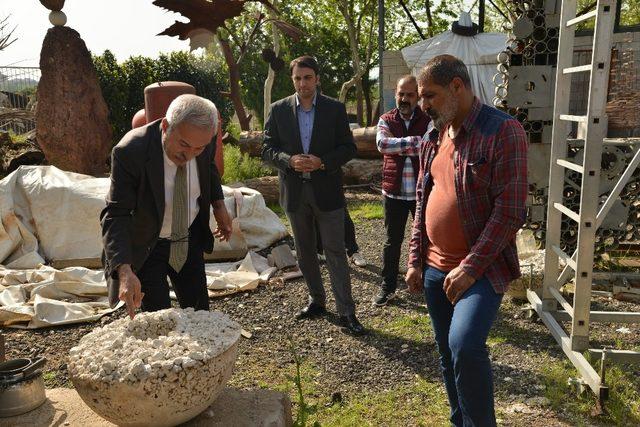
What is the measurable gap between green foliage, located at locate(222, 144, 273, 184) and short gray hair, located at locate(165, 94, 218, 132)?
7.63m

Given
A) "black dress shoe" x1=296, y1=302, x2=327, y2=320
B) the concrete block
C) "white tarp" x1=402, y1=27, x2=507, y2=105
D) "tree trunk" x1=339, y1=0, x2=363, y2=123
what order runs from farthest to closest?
"tree trunk" x1=339, y1=0, x2=363, y2=123, "white tarp" x1=402, y1=27, x2=507, y2=105, "black dress shoe" x1=296, y1=302, x2=327, y2=320, the concrete block

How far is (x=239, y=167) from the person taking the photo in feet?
35.8

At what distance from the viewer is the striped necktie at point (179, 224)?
10.1 ft

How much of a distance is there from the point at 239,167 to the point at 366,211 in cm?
275

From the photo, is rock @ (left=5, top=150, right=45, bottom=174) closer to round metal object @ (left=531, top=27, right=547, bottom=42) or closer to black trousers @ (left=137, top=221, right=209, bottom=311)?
black trousers @ (left=137, top=221, right=209, bottom=311)

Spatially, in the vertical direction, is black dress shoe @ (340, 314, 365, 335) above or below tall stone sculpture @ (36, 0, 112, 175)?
below

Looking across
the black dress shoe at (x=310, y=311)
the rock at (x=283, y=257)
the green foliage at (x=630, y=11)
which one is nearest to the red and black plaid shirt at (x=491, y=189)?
the black dress shoe at (x=310, y=311)

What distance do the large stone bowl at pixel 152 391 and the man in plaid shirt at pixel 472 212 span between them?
109 centimetres

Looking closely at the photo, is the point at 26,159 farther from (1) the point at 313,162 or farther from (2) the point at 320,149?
(1) the point at 313,162

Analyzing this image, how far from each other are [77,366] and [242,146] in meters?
10.2

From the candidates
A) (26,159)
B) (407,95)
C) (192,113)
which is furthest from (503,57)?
(26,159)

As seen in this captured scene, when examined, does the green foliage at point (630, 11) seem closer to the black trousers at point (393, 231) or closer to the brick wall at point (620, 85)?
the brick wall at point (620, 85)

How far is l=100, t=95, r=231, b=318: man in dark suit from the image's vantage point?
2811mm

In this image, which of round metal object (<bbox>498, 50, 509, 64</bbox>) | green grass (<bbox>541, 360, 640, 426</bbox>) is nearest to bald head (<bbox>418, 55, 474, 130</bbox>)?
green grass (<bbox>541, 360, 640, 426</bbox>)
